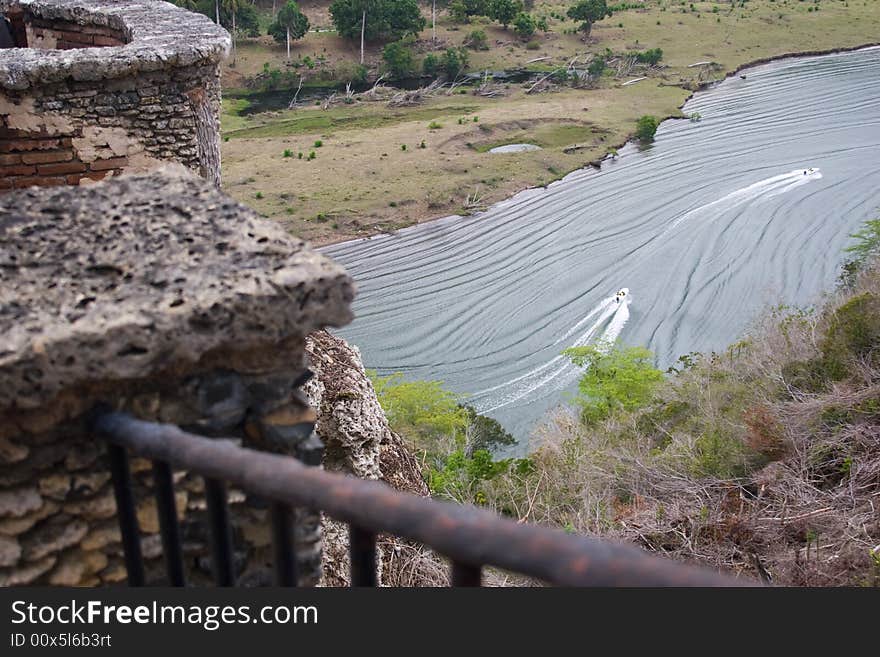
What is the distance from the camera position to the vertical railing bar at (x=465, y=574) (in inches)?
65.0

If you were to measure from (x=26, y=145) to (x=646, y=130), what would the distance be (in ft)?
124

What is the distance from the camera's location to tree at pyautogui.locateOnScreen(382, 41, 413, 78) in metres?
51.7

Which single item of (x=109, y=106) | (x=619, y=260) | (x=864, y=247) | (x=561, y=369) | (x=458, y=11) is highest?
(x=109, y=106)

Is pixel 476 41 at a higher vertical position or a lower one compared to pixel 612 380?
higher

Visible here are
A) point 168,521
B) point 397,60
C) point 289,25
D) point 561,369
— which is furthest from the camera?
point 289,25

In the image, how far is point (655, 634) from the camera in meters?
1.62

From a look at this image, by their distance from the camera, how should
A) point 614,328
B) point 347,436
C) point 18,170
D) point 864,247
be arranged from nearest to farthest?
point 18,170 < point 347,436 < point 614,328 < point 864,247

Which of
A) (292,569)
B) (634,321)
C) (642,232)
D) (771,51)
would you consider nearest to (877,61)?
(771,51)

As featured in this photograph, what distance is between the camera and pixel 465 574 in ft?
5.49

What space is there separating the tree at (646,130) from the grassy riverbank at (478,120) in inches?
23.2

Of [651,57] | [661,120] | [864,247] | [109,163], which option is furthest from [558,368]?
[651,57]

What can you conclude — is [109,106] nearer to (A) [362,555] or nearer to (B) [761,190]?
(A) [362,555]

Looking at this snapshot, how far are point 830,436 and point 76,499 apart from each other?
10.8 meters

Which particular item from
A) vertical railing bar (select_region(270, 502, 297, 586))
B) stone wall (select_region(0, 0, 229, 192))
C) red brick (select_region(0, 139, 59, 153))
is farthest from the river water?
vertical railing bar (select_region(270, 502, 297, 586))
